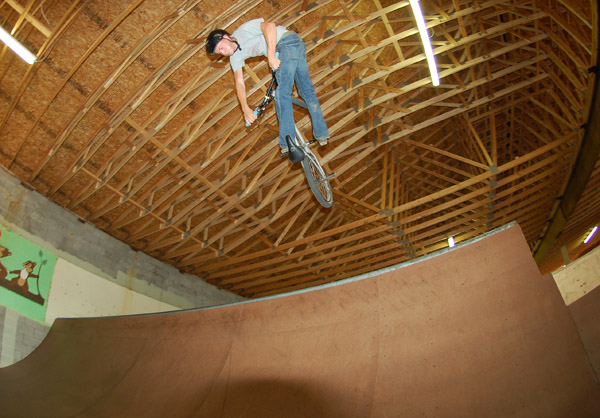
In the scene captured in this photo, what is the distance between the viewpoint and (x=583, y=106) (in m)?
9.02

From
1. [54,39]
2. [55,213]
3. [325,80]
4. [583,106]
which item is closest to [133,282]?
[55,213]

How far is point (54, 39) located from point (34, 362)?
18.5 ft

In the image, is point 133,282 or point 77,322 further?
point 133,282

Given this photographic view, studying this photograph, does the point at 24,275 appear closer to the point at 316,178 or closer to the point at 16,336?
the point at 16,336

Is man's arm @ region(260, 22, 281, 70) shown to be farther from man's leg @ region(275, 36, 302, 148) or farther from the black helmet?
the black helmet

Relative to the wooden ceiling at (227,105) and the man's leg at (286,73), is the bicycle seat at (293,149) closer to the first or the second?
the man's leg at (286,73)

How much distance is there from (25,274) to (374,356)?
832cm

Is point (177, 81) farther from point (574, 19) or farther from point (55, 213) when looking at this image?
point (574, 19)

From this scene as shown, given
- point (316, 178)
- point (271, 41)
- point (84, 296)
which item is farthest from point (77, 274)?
point (271, 41)

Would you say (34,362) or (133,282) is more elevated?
(133,282)

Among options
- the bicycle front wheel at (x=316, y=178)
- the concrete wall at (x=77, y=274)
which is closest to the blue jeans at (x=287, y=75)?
the bicycle front wheel at (x=316, y=178)

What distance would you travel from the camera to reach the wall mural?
27.8ft

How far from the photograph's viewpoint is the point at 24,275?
8.85 meters

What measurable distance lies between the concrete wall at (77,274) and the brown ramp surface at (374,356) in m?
3.30
